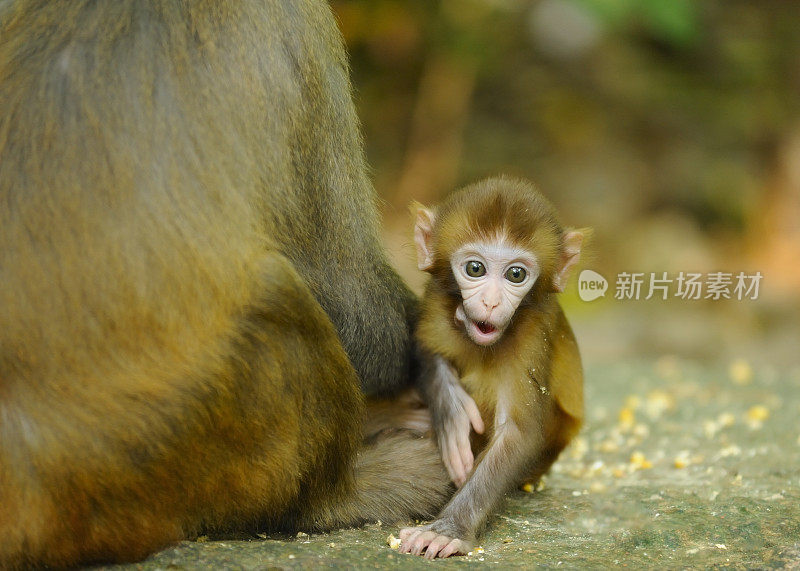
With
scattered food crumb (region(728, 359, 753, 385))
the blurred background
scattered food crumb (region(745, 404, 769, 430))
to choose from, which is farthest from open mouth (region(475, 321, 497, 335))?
the blurred background

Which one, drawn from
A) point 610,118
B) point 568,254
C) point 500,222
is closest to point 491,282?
point 500,222

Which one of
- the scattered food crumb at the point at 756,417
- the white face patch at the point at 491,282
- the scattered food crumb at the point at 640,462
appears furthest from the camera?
the scattered food crumb at the point at 756,417

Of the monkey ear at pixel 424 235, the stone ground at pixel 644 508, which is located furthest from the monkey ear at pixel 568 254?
the stone ground at pixel 644 508

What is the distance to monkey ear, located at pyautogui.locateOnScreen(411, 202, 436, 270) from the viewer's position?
3832 millimetres

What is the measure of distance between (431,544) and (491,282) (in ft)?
2.82

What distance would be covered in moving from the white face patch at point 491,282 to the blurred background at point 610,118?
21.0 ft

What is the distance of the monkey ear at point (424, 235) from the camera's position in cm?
383

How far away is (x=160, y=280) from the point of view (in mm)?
2865

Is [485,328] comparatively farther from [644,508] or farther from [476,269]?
[644,508]

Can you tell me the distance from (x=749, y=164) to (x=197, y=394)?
8.86 meters

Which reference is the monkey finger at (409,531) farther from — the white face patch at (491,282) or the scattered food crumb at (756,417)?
the scattered food crumb at (756,417)

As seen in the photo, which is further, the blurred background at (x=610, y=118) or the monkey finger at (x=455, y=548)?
the blurred background at (x=610, y=118)

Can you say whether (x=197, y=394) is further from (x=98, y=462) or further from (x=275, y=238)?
(x=275, y=238)

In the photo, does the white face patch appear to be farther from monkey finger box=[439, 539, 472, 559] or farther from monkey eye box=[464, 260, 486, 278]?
monkey finger box=[439, 539, 472, 559]
